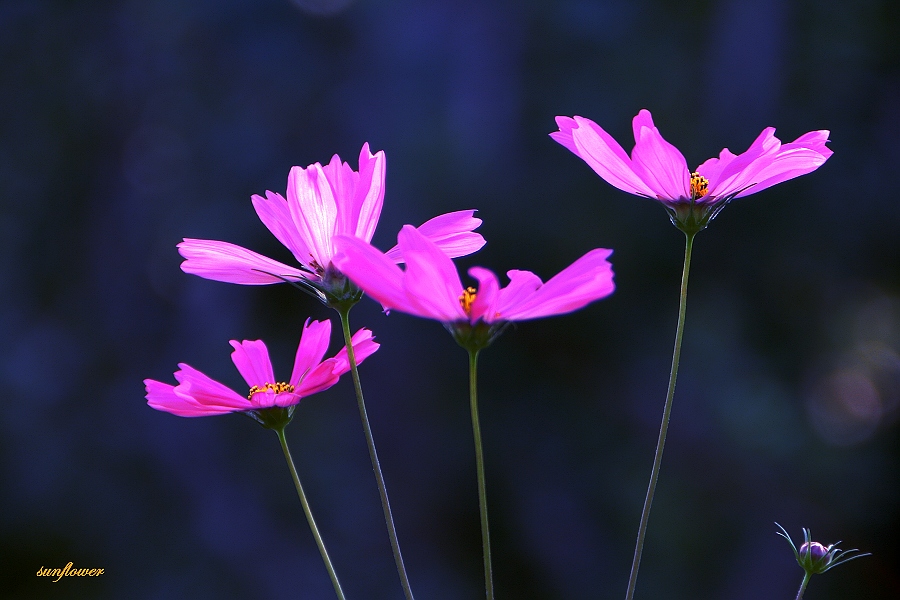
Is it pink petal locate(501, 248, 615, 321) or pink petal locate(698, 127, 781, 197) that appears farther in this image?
pink petal locate(698, 127, 781, 197)

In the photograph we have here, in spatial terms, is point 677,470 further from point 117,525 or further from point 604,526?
point 117,525

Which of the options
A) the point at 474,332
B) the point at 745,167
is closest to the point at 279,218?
the point at 474,332

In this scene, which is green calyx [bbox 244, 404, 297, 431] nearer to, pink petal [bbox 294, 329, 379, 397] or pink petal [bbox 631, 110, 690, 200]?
pink petal [bbox 294, 329, 379, 397]

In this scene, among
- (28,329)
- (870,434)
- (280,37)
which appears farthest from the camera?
(280,37)

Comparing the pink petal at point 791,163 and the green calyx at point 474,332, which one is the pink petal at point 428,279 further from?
the pink petal at point 791,163

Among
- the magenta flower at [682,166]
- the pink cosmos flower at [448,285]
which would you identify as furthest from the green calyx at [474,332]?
the magenta flower at [682,166]

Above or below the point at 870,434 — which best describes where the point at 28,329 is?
above

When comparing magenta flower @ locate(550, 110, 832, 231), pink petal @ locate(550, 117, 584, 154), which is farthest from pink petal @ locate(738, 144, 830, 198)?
pink petal @ locate(550, 117, 584, 154)

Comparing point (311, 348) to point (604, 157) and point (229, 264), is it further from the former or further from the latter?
point (604, 157)

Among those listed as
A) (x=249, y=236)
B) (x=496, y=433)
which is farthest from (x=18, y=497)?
(x=496, y=433)
